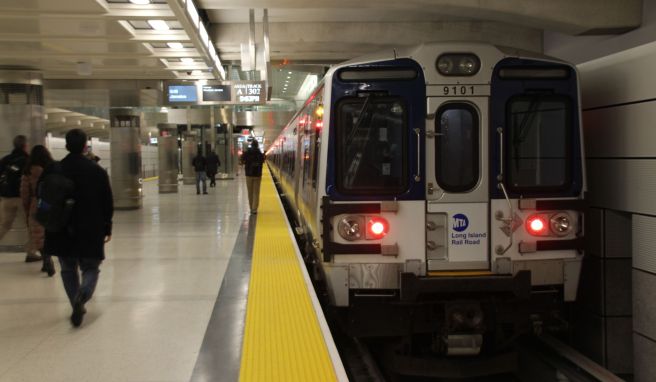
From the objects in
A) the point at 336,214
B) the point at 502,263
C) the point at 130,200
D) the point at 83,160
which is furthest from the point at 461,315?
the point at 130,200

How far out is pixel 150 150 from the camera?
4341 centimetres

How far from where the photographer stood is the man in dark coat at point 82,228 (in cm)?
538

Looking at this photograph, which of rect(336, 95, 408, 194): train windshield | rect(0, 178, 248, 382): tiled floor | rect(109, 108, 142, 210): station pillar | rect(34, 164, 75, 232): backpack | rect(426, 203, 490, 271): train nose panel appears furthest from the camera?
rect(109, 108, 142, 210): station pillar

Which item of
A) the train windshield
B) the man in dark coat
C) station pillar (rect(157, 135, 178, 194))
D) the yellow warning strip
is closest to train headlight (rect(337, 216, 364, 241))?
the train windshield

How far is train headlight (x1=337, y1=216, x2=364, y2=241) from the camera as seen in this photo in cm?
547

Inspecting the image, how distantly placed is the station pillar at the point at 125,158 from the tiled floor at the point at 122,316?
670 cm

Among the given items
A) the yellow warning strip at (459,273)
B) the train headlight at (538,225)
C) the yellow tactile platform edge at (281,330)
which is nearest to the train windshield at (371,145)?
the yellow warning strip at (459,273)

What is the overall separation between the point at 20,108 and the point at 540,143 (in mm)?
8672

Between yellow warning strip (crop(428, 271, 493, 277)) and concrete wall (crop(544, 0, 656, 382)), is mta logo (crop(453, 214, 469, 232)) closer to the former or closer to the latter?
yellow warning strip (crop(428, 271, 493, 277))

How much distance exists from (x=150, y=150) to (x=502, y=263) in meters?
40.6

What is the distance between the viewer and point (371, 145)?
5.65 meters

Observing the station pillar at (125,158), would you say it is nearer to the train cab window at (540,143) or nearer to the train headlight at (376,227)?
the train headlight at (376,227)

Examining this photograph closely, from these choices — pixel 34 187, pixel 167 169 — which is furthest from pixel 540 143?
pixel 167 169

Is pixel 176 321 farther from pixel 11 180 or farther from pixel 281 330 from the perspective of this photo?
pixel 11 180
